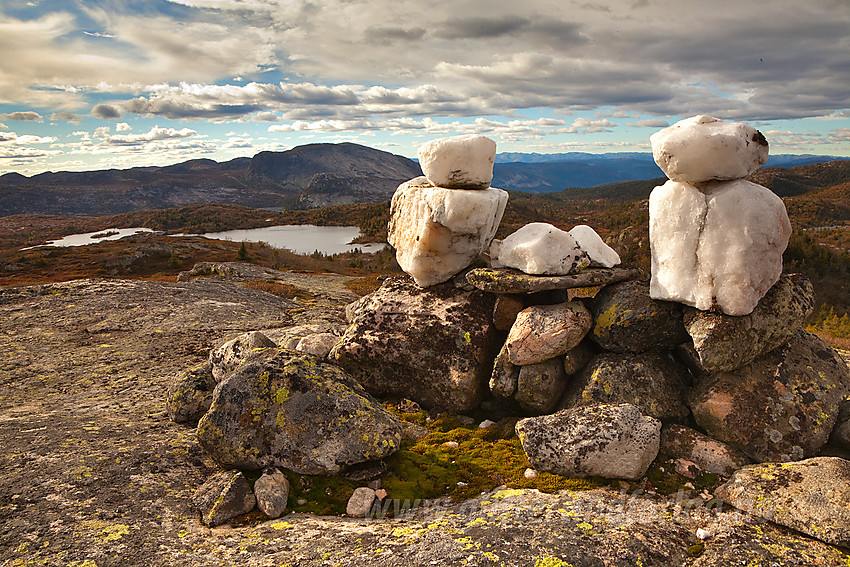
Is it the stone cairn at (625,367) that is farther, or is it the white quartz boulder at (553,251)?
the white quartz boulder at (553,251)

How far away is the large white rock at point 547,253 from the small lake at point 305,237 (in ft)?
278

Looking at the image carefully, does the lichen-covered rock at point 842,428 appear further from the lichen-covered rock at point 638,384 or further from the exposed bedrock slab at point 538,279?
the exposed bedrock slab at point 538,279

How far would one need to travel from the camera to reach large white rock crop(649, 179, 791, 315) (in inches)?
384

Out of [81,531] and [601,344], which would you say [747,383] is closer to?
[601,344]

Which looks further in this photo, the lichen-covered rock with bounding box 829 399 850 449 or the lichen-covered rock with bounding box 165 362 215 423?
the lichen-covered rock with bounding box 165 362 215 423

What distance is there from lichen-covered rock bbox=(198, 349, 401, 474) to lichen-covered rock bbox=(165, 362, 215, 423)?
2074 millimetres

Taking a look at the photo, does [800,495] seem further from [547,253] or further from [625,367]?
[547,253]

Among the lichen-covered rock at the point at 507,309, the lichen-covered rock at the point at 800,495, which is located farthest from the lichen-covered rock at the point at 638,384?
the lichen-covered rock at the point at 507,309

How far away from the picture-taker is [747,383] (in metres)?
10.2

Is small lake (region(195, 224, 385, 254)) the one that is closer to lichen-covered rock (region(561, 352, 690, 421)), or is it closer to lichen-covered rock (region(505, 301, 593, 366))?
lichen-covered rock (region(505, 301, 593, 366))

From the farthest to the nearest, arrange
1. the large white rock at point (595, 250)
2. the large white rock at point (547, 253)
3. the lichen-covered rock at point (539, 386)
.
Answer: the large white rock at point (595, 250), the large white rock at point (547, 253), the lichen-covered rock at point (539, 386)

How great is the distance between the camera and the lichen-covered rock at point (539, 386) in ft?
37.9

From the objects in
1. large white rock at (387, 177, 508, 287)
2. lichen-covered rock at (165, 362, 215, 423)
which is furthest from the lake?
lichen-covered rock at (165, 362, 215, 423)

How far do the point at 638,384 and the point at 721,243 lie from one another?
3.55m
